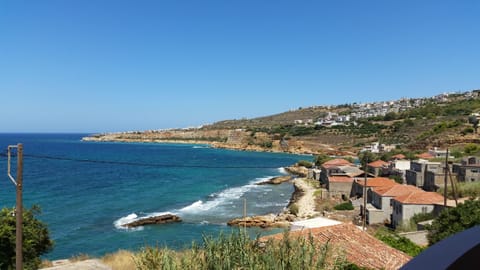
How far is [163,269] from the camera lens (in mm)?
5586

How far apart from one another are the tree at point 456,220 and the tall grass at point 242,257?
571 inches

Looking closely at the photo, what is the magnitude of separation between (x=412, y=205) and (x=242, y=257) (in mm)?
24079

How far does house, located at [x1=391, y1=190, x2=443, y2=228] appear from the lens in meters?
26.5

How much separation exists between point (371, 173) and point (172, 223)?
1167 inches

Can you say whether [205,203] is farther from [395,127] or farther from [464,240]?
[395,127]

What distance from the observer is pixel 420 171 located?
39250 mm

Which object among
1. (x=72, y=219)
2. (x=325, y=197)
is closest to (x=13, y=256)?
(x=72, y=219)

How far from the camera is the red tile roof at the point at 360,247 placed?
457 inches

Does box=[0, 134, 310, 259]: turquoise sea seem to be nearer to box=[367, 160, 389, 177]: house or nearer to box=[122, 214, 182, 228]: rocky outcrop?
box=[122, 214, 182, 228]: rocky outcrop

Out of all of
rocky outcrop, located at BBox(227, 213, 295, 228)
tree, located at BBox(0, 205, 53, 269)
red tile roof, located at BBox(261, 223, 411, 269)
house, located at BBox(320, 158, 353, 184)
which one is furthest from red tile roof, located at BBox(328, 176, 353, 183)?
tree, located at BBox(0, 205, 53, 269)

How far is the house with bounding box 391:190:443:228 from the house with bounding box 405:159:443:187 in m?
10.8

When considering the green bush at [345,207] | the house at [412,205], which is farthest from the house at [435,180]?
the house at [412,205]

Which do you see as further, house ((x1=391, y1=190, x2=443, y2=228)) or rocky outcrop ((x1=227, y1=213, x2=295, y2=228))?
rocky outcrop ((x1=227, y1=213, x2=295, y2=228))

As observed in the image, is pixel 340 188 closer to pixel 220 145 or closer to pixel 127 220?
pixel 127 220
